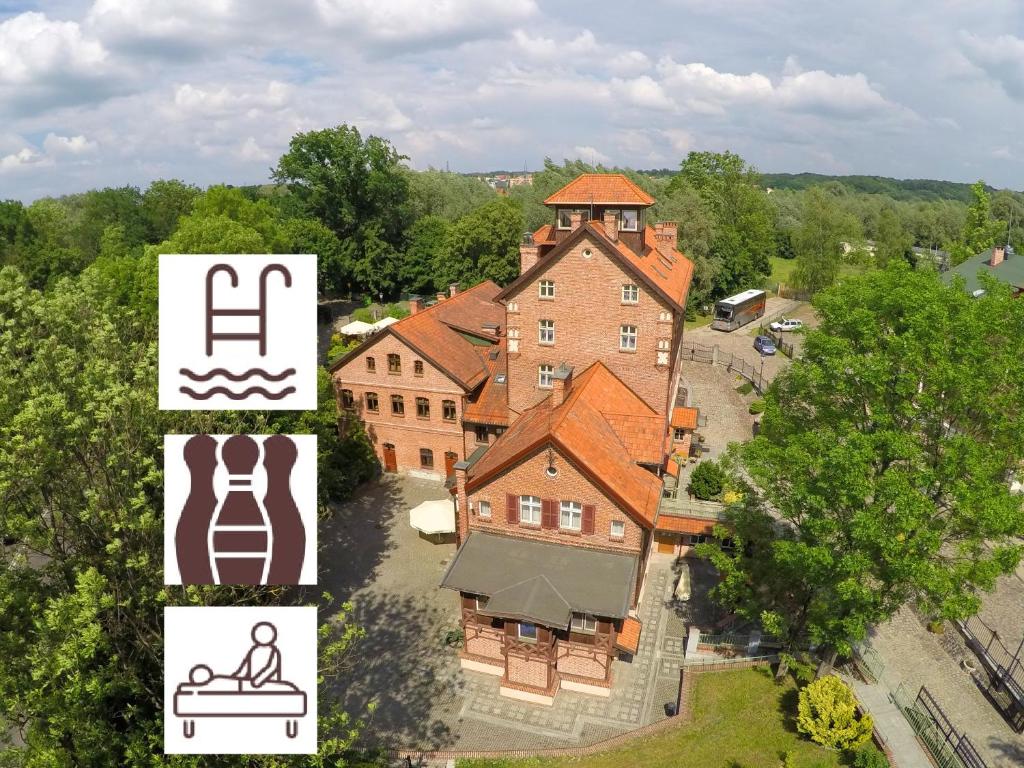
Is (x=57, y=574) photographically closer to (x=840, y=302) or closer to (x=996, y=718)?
(x=840, y=302)

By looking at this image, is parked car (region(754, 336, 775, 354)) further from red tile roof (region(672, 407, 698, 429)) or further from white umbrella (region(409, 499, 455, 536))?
white umbrella (region(409, 499, 455, 536))

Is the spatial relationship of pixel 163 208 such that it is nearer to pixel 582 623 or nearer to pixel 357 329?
pixel 357 329

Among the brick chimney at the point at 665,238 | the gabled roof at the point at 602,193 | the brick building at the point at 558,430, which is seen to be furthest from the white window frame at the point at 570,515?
the brick chimney at the point at 665,238

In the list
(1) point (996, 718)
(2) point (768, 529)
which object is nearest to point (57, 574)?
(2) point (768, 529)

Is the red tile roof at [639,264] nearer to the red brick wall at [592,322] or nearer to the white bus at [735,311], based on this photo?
the red brick wall at [592,322]

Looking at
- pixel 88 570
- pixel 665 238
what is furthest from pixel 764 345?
pixel 88 570

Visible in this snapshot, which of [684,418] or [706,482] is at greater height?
[684,418]
